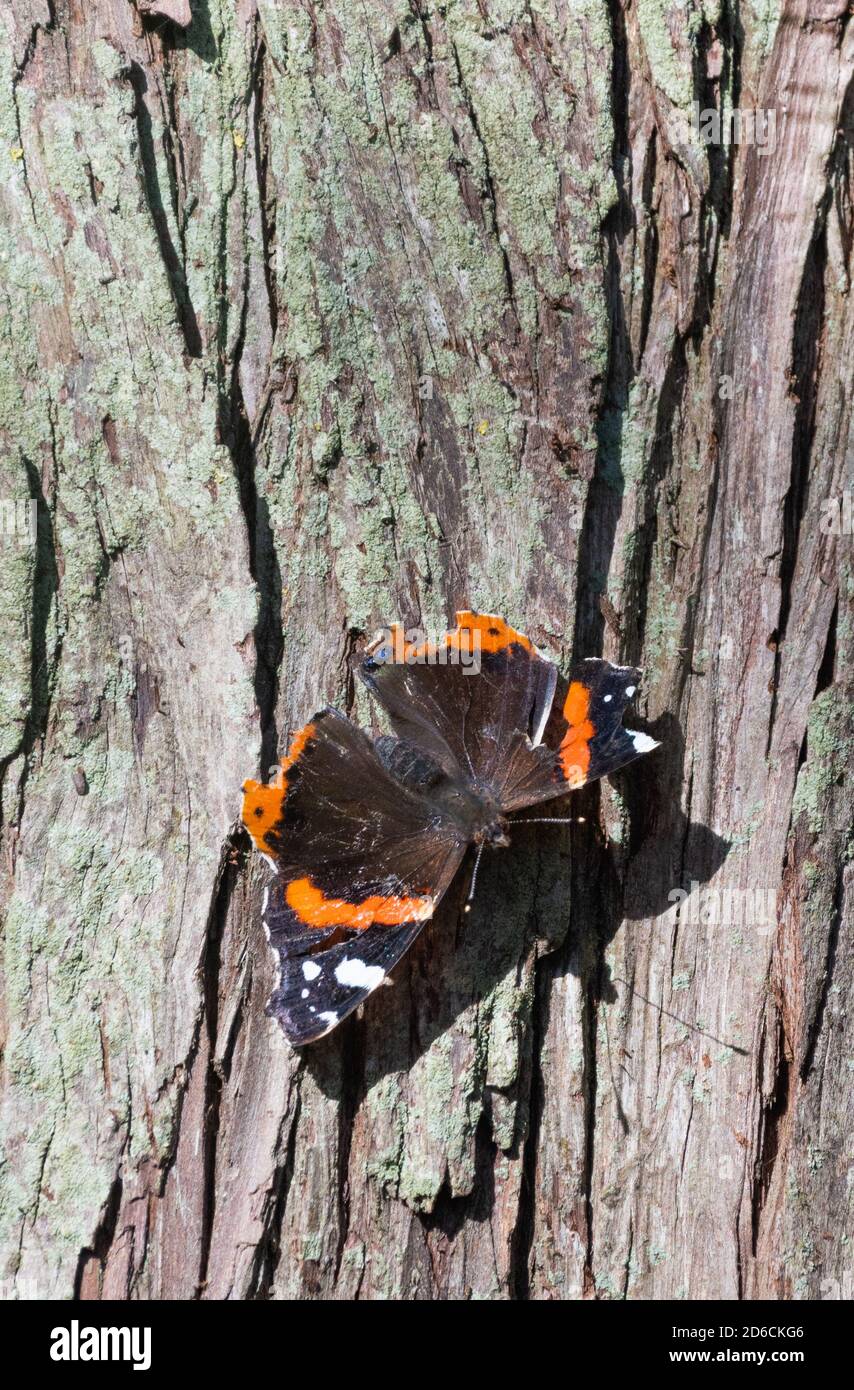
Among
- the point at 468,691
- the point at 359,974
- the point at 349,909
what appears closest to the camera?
the point at 359,974

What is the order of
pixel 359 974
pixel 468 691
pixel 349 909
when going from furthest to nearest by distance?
pixel 468 691 → pixel 349 909 → pixel 359 974

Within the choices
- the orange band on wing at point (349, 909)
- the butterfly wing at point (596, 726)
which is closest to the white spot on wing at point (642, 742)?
the butterfly wing at point (596, 726)

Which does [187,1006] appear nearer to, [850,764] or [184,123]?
[850,764]

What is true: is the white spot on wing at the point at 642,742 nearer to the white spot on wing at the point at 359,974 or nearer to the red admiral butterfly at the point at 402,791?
the red admiral butterfly at the point at 402,791

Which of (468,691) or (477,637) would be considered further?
(468,691)

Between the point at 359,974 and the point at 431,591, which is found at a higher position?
the point at 431,591

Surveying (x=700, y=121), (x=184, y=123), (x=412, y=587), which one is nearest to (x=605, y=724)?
(x=412, y=587)

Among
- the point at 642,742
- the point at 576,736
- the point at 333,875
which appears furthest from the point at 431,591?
the point at 333,875

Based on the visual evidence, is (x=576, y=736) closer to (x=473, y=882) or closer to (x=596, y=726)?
(x=596, y=726)
